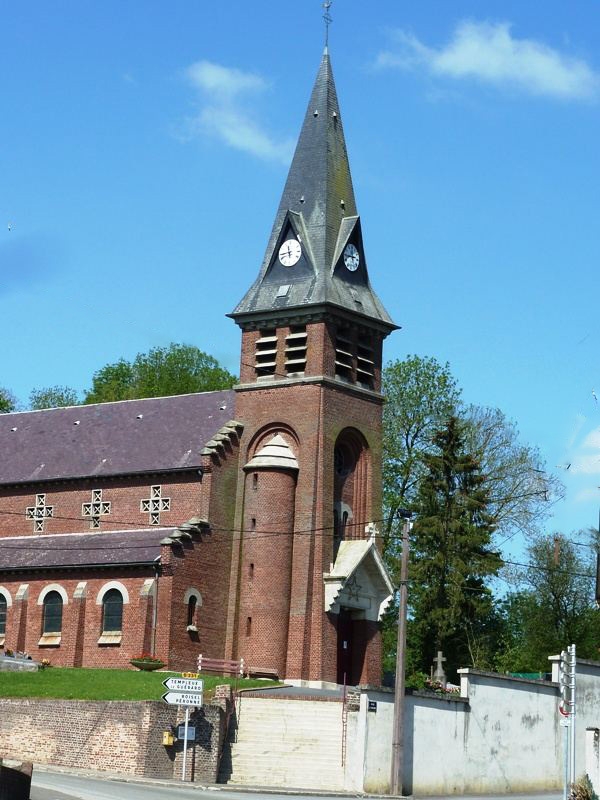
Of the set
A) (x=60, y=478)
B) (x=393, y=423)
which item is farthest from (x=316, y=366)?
(x=393, y=423)

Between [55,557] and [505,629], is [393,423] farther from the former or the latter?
[55,557]

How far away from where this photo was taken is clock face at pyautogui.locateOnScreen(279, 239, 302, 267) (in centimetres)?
6450

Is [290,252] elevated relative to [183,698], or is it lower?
elevated

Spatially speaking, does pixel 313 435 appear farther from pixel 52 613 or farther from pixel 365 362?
pixel 52 613

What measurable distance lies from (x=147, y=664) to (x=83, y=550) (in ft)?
25.5

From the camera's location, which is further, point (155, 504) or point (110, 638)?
point (155, 504)

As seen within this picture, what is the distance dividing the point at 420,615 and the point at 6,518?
19.2m

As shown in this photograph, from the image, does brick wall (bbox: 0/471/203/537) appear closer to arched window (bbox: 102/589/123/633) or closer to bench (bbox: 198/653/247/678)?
arched window (bbox: 102/589/123/633)

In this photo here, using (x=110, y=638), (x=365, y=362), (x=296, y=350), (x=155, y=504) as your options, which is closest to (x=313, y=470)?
(x=296, y=350)

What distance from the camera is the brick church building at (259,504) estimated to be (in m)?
59.9

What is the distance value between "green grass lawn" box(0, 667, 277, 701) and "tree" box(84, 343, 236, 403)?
39.7 m

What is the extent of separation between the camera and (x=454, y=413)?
8262cm

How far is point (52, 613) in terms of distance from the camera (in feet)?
207

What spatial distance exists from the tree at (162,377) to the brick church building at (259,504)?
89.8ft
